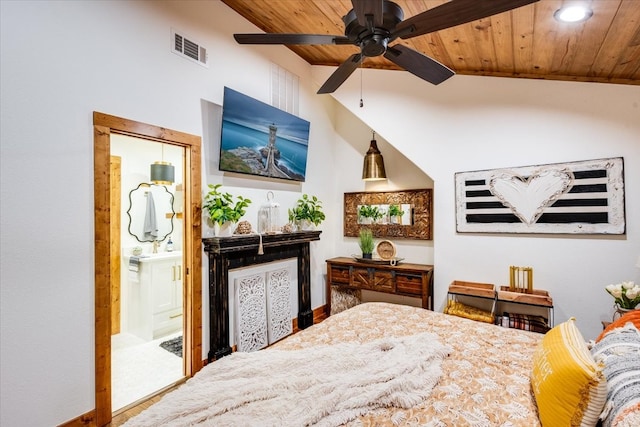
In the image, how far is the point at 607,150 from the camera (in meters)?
2.79

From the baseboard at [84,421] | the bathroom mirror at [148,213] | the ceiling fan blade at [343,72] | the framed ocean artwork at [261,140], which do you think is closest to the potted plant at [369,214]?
the framed ocean artwork at [261,140]

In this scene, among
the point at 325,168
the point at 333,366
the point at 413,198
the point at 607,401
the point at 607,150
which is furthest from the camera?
the point at 325,168

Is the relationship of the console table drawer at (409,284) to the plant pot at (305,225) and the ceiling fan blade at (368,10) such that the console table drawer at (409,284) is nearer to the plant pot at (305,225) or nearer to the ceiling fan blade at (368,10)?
the plant pot at (305,225)

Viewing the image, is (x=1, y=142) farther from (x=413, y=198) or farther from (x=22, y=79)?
(x=413, y=198)

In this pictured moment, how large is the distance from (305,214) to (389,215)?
46.3 inches

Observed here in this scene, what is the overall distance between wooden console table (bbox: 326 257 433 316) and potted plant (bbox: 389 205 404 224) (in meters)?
0.59

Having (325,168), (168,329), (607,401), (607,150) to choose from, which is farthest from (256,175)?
(607,150)

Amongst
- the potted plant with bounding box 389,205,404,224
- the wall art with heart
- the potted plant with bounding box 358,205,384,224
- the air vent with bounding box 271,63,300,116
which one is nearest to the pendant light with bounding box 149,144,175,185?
the air vent with bounding box 271,63,300,116

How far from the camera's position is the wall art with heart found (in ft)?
9.08

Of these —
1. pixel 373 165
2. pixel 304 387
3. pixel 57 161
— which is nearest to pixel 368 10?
pixel 304 387

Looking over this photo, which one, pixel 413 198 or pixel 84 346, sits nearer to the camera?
pixel 84 346

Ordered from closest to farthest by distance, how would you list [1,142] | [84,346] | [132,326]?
[1,142], [84,346], [132,326]

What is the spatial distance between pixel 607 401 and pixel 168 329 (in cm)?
392

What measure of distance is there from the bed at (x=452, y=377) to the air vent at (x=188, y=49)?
2454mm
